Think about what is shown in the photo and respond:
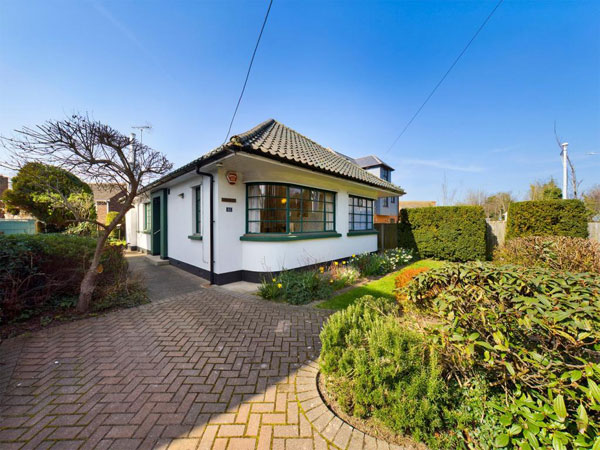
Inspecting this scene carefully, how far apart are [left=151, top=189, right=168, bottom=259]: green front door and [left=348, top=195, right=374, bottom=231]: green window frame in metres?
8.02

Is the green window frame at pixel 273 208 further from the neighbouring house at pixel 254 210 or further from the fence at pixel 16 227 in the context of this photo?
the fence at pixel 16 227

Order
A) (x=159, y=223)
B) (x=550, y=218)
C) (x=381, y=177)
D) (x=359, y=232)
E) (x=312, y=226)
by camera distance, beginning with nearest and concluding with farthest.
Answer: (x=312, y=226) < (x=550, y=218) < (x=359, y=232) < (x=159, y=223) < (x=381, y=177)

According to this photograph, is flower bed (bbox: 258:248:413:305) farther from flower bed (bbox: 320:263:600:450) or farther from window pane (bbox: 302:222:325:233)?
flower bed (bbox: 320:263:600:450)

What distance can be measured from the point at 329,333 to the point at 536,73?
1011 cm

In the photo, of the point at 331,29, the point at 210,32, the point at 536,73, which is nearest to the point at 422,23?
the point at 331,29

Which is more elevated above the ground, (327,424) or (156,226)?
(156,226)

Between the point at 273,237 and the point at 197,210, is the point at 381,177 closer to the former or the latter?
the point at 273,237

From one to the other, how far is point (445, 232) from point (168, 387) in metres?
11.8

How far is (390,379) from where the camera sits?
1.98 metres

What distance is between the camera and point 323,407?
7.07ft

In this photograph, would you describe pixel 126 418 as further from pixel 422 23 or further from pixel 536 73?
pixel 536 73

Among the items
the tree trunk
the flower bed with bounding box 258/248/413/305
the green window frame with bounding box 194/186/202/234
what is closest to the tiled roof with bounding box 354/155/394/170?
the flower bed with bounding box 258/248/413/305

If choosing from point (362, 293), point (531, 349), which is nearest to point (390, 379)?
point (531, 349)

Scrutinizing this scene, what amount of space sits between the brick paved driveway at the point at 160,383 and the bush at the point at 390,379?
49 centimetres
